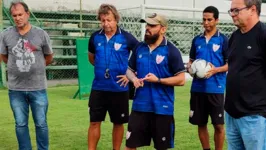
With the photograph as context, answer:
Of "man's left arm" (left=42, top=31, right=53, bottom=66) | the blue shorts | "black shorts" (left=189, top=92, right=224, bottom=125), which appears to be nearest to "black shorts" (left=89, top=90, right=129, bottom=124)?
"man's left arm" (left=42, top=31, right=53, bottom=66)

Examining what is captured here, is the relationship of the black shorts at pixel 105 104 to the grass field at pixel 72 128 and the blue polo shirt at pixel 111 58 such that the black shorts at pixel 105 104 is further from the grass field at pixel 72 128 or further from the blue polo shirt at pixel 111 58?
the grass field at pixel 72 128

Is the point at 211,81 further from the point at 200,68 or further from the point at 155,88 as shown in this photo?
the point at 155,88

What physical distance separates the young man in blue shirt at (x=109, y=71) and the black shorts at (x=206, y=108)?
854 mm

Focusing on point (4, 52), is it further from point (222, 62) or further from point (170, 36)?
point (170, 36)

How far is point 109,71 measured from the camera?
16.0 ft

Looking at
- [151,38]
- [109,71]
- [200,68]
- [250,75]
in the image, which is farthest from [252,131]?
[109,71]

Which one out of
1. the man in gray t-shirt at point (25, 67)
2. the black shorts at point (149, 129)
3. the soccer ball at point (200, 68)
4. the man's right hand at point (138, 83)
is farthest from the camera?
the soccer ball at point (200, 68)

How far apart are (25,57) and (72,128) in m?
2.53

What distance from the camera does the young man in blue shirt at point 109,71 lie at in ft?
15.9

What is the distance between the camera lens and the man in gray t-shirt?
14.7 ft

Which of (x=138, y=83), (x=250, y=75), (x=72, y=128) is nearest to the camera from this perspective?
(x=250, y=75)

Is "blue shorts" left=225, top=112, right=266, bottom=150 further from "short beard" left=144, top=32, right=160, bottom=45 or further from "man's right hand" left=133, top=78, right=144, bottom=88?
"short beard" left=144, top=32, right=160, bottom=45

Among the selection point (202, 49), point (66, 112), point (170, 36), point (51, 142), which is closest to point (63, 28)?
point (170, 36)

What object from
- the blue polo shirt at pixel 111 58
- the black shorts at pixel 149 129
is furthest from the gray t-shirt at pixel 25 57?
the black shorts at pixel 149 129
